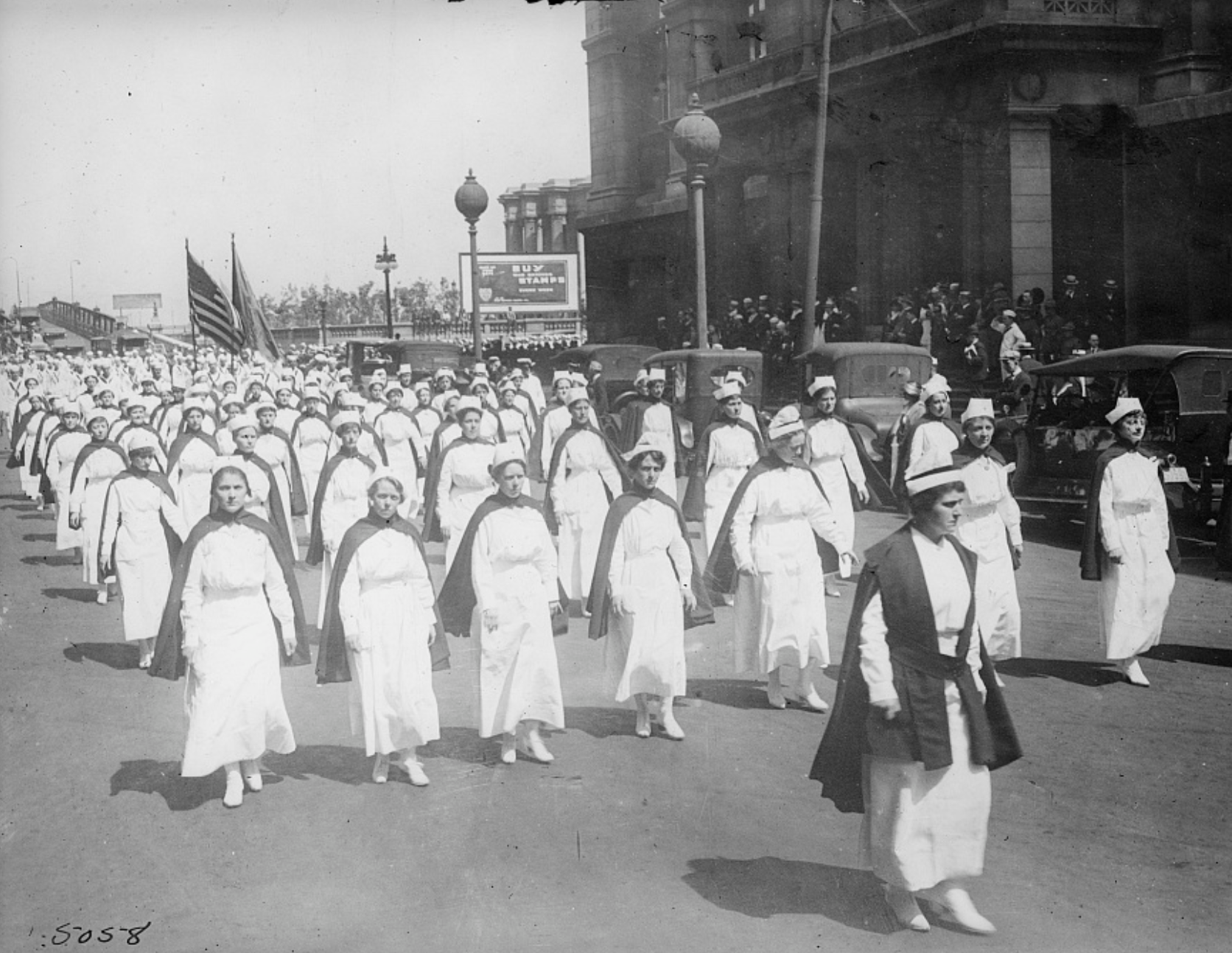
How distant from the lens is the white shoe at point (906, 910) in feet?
15.0

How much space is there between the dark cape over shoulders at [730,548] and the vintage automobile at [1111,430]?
159 inches

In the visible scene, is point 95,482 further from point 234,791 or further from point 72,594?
point 234,791

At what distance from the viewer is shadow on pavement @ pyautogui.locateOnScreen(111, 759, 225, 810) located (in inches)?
249

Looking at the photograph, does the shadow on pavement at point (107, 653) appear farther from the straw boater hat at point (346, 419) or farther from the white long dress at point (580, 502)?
the white long dress at point (580, 502)

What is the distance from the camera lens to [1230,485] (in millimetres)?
8469

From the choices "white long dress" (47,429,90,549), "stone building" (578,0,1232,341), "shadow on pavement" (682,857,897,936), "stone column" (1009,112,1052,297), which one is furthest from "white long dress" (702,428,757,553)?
"stone column" (1009,112,1052,297)

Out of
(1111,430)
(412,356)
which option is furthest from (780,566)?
(412,356)

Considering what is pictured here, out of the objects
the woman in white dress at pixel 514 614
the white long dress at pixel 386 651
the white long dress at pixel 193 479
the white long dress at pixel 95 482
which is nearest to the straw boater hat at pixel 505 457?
the woman in white dress at pixel 514 614

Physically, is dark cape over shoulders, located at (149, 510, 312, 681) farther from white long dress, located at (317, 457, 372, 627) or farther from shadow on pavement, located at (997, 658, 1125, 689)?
shadow on pavement, located at (997, 658, 1125, 689)

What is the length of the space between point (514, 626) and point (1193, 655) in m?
4.81

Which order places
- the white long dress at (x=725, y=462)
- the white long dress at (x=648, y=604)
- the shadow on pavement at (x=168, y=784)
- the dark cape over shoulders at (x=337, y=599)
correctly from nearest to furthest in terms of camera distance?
1. the shadow on pavement at (x=168, y=784)
2. the dark cape over shoulders at (x=337, y=599)
3. the white long dress at (x=648, y=604)
4. the white long dress at (x=725, y=462)

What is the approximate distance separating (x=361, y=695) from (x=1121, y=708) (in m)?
4.29

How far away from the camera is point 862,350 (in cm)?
1786

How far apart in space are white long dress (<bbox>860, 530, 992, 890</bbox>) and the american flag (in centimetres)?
1521
